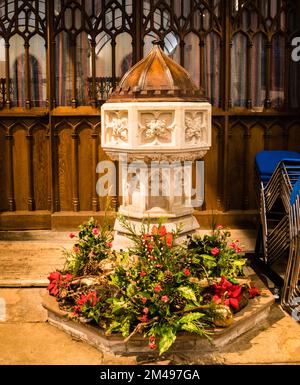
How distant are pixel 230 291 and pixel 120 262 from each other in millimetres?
765

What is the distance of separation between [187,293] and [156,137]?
3.67ft

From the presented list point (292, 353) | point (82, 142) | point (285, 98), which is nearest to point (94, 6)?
point (82, 142)

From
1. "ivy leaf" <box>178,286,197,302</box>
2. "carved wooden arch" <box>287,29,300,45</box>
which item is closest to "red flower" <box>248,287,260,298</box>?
"ivy leaf" <box>178,286,197,302</box>

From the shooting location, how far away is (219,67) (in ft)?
20.7

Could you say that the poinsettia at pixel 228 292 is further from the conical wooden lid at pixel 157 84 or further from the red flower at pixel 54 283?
the conical wooden lid at pixel 157 84

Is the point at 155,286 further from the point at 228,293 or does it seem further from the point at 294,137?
the point at 294,137

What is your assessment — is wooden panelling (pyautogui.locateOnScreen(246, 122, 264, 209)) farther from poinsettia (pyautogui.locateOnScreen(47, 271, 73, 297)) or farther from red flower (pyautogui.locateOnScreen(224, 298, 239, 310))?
poinsettia (pyautogui.locateOnScreen(47, 271, 73, 297))

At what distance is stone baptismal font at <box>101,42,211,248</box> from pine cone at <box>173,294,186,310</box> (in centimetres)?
59

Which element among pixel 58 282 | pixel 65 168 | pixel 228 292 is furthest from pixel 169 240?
pixel 65 168

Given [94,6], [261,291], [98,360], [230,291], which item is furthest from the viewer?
[94,6]

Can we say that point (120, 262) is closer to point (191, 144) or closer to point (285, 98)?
point (191, 144)

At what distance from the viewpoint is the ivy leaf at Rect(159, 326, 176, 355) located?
3219 mm

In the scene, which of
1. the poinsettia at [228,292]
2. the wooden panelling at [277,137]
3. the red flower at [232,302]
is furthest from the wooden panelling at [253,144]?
the red flower at [232,302]

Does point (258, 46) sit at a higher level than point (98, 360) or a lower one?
higher
